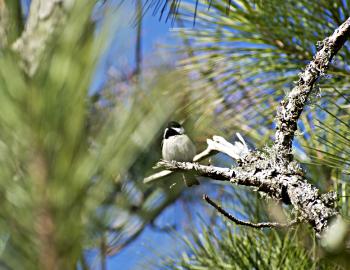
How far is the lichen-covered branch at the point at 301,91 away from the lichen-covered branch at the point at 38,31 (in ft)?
1.76

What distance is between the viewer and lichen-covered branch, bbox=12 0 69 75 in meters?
0.63

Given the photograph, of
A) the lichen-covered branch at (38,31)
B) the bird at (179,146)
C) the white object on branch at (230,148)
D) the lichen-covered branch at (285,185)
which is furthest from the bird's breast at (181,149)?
the lichen-covered branch at (38,31)

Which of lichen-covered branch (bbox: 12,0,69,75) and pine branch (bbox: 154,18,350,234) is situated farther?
pine branch (bbox: 154,18,350,234)

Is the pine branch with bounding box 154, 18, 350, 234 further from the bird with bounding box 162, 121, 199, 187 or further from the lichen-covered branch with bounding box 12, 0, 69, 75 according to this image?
the bird with bounding box 162, 121, 199, 187

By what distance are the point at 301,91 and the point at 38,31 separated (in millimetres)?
595

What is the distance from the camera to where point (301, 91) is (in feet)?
3.75

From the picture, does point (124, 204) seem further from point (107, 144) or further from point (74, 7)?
point (74, 7)

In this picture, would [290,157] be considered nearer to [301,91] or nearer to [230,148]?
[301,91]

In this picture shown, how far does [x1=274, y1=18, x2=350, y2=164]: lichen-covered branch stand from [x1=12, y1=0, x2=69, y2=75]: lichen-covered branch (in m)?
0.54

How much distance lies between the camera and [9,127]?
1.94ft

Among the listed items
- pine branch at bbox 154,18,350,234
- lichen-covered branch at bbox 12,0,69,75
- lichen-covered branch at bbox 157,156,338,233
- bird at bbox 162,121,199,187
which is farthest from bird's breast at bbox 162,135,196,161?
lichen-covered branch at bbox 12,0,69,75

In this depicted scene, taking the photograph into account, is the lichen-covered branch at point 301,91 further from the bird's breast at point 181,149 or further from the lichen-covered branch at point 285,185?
the bird's breast at point 181,149

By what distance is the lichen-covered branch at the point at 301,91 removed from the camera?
1.13 metres

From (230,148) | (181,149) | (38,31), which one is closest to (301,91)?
(230,148)
